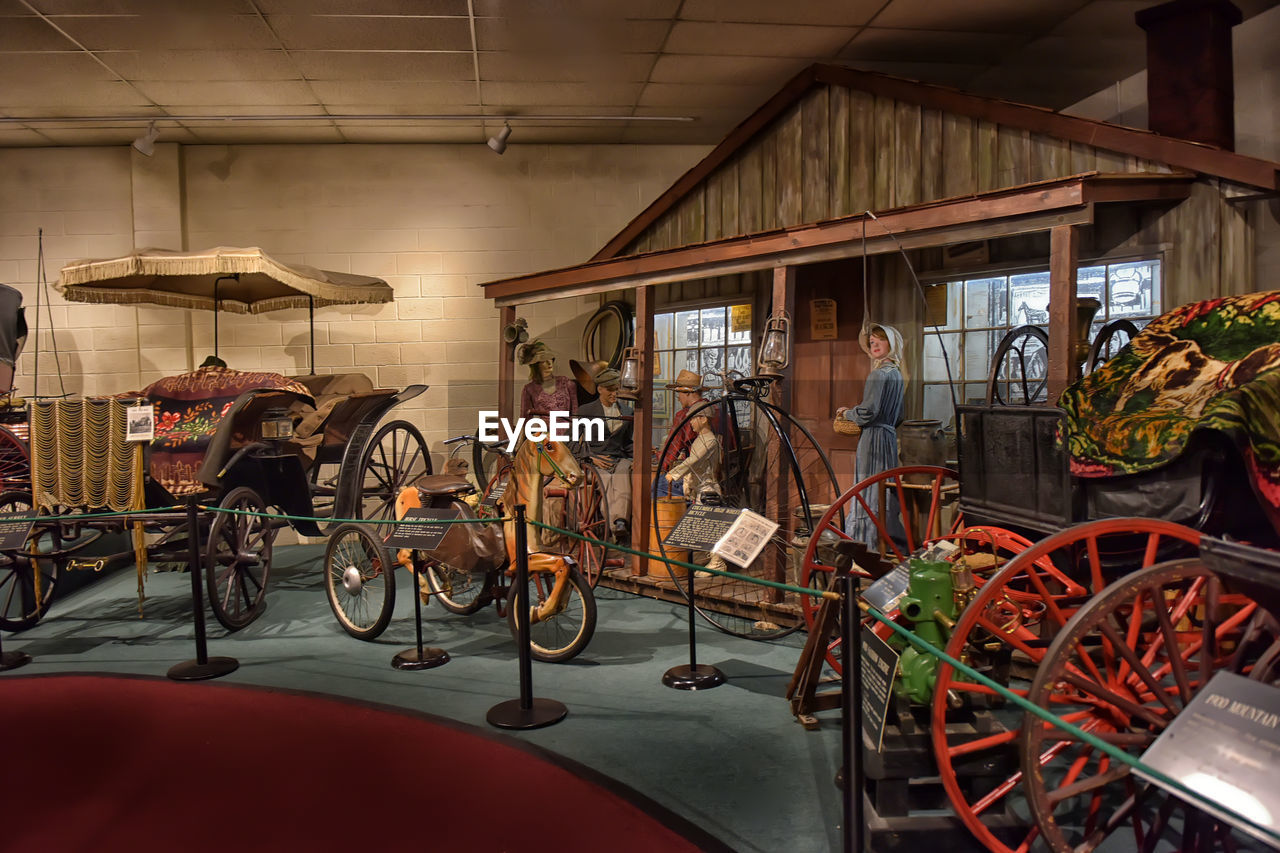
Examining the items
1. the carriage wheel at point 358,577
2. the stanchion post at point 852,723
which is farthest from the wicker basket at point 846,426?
the stanchion post at point 852,723

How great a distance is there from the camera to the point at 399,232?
26.1ft

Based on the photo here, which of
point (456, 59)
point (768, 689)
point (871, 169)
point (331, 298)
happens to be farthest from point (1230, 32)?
point (331, 298)

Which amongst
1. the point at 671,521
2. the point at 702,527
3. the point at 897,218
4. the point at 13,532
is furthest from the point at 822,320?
the point at 13,532

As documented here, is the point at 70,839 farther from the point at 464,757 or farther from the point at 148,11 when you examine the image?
the point at 148,11

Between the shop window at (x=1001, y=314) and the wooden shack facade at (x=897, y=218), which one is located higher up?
the wooden shack facade at (x=897, y=218)

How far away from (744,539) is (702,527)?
33cm

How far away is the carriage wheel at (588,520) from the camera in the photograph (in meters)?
5.36

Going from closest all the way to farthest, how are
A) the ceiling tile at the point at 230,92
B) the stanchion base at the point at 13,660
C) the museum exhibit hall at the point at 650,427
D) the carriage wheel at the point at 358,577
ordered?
the museum exhibit hall at the point at 650,427 → the stanchion base at the point at 13,660 → the carriage wheel at the point at 358,577 → the ceiling tile at the point at 230,92

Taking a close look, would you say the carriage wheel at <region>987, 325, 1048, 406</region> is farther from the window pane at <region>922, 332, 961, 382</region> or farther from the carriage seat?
the carriage seat

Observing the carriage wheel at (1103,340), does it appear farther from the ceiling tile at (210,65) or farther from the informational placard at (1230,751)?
the ceiling tile at (210,65)

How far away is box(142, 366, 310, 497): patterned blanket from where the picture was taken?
512cm

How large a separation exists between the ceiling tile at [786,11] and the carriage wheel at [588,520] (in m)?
2.86

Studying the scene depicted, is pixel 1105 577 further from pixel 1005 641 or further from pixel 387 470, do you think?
pixel 387 470

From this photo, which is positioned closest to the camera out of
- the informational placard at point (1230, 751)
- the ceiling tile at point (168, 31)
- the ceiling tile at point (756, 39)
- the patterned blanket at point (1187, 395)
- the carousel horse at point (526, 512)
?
the informational placard at point (1230, 751)
